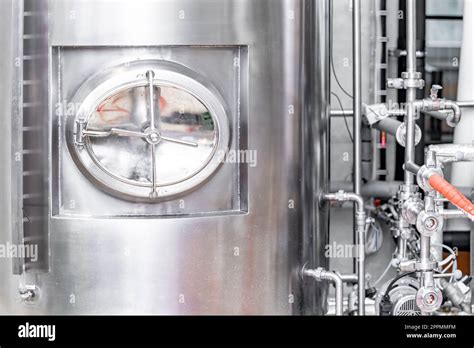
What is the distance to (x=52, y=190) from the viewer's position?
3.47 m

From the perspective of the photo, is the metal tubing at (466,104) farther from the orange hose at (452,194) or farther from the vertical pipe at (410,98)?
the orange hose at (452,194)

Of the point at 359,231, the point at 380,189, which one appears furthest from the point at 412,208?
the point at 380,189

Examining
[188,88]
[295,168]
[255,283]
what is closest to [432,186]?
[295,168]

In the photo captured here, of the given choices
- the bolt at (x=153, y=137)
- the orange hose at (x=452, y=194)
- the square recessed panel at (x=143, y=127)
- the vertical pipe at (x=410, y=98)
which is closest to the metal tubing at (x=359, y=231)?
the vertical pipe at (x=410, y=98)

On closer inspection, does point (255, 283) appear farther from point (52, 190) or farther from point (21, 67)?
point (21, 67)

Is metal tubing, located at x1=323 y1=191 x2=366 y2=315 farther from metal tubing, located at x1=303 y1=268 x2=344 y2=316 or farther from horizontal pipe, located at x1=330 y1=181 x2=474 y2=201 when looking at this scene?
horizontal pipe, located at x1=330 y1=181 x2=474 y2=201

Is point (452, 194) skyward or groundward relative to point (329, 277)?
skyward

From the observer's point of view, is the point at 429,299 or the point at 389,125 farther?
the point at 389,125

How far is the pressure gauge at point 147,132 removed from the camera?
11.0 feet

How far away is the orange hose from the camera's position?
3277 mm

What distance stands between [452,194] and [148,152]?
47.8 inches

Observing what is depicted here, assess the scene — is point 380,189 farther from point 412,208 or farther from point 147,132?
point 147,132

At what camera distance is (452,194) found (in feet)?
10.9
